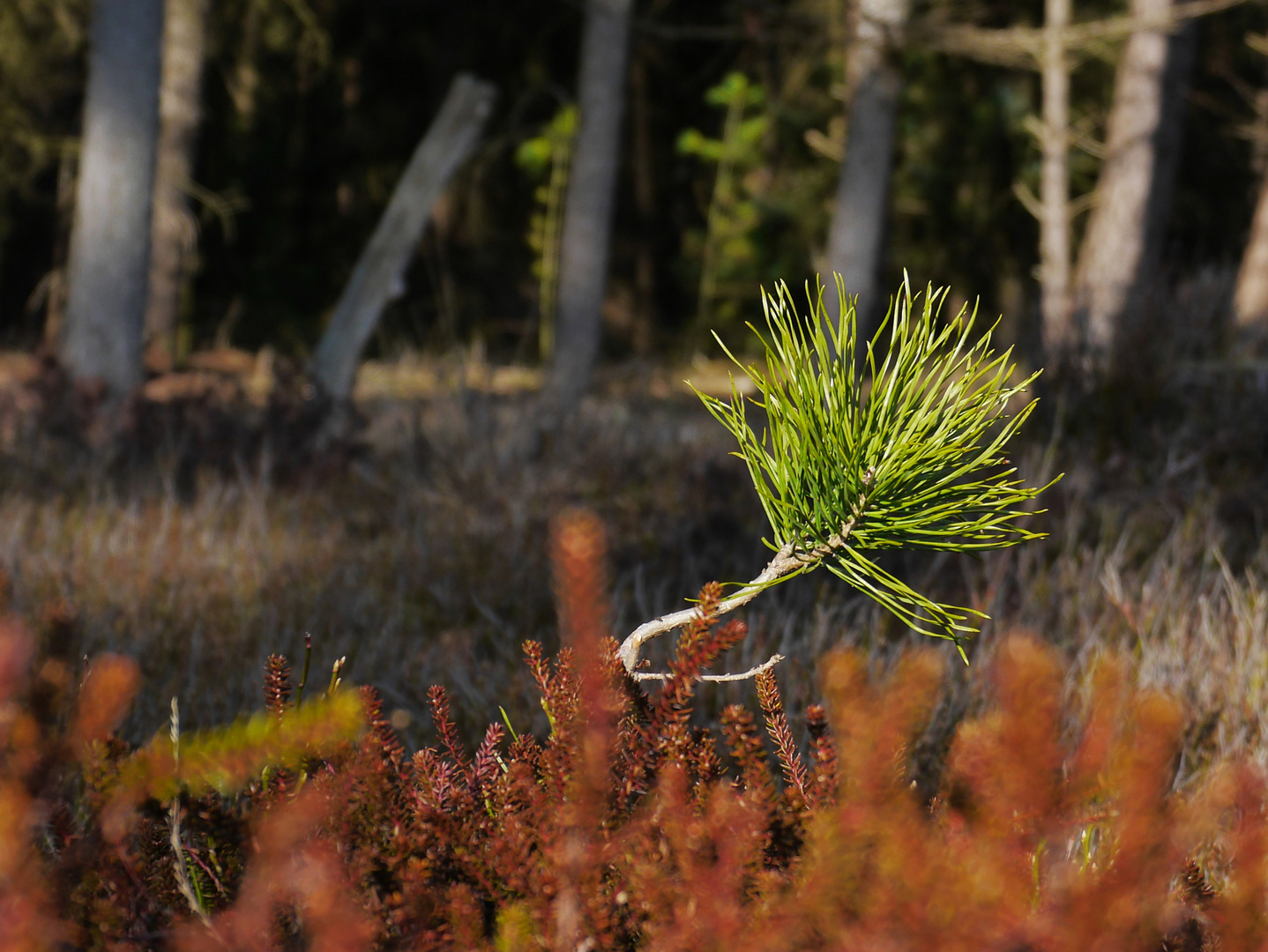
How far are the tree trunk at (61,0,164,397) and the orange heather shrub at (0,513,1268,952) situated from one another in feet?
17.8

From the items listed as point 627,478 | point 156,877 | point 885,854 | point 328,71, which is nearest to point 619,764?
point 885,854

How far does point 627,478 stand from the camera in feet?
16.6

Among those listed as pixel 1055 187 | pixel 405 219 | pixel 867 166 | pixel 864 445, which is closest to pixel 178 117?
pixel 405 219

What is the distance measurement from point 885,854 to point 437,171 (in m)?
6.35

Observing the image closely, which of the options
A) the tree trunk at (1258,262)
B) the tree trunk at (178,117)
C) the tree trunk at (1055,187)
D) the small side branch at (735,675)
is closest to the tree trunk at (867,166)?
the tree trunk at (1055,187)

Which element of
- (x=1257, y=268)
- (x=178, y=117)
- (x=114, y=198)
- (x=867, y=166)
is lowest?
(x=114, y=198)

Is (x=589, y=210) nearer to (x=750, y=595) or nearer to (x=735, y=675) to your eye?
(x=750, y=595)

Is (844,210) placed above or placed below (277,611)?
above

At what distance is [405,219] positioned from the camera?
6645 mm

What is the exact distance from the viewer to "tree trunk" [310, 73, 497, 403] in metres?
6.56

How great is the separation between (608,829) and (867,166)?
8.60 metres

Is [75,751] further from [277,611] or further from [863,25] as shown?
[863,25]

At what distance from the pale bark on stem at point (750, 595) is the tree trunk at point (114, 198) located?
221 inches

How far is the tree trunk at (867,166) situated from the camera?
→ 856cm
